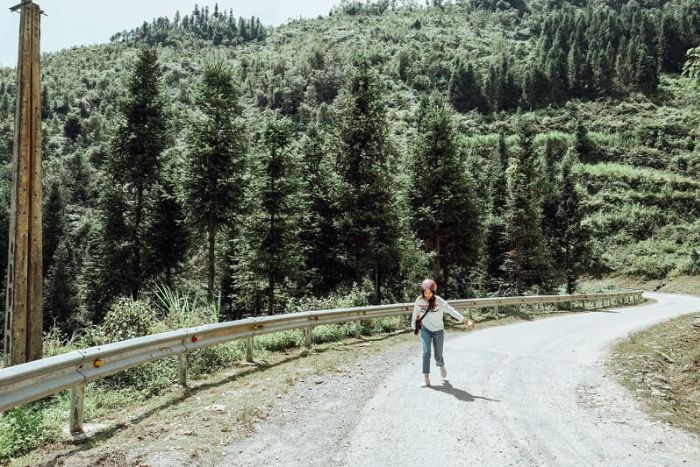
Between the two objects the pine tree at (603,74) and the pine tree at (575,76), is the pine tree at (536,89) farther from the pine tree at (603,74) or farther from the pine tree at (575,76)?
the pine tree at (603,74)

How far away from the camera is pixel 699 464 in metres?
5.09

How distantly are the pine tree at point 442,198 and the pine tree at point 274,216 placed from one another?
307 inches

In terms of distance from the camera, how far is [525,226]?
34906 mm

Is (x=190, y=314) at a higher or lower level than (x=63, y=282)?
higher

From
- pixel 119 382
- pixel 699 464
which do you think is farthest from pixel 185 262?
pixel 699 464

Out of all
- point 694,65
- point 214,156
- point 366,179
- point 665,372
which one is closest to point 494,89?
point 366,179

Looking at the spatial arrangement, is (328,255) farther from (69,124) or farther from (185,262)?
(69,124)

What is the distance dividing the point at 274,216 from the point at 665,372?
18773 millimetres

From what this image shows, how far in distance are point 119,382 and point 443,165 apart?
23063 mm

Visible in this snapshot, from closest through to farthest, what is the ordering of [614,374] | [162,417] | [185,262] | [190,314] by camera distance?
[162,417] < [614,374] < [190,314] < [185,262]

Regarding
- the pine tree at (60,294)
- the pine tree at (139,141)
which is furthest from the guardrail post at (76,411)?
the pine tree at (60,294)

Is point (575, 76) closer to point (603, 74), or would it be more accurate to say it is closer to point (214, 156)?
point (603, 74)

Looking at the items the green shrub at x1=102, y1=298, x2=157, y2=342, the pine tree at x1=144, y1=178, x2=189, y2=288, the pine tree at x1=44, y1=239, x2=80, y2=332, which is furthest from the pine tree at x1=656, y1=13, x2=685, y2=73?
the green shrub at x1=102, y1=298, x2=157, y2=342

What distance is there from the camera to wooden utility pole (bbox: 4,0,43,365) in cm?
701
